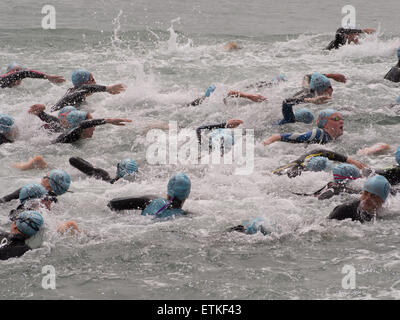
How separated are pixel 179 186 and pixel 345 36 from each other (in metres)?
10.5

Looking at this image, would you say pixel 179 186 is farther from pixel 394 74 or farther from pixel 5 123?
pixel 394 74

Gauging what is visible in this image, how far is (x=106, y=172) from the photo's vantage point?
10.3m

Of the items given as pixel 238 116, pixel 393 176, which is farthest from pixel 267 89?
pixel 393 176

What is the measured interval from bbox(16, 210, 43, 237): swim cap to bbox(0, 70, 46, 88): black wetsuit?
6.66m

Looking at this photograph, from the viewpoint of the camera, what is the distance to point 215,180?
9969mm

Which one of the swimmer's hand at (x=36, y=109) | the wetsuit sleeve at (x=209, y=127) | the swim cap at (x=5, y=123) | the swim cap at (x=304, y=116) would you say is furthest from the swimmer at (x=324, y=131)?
the swim cap at (x=5, y=123)

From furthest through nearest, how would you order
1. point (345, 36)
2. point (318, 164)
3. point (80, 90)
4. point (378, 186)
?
point (345, 36), point (80, 90), point (318, 164), point (378, 186)

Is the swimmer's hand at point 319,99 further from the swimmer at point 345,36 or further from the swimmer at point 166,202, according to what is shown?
the swimmer at point 345,36

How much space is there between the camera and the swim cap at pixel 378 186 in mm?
8008

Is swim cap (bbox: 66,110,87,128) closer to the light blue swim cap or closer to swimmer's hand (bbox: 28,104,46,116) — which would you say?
swimmer's hand (bbox: 28,104,46,116)

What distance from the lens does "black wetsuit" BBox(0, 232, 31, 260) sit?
24.8 ft

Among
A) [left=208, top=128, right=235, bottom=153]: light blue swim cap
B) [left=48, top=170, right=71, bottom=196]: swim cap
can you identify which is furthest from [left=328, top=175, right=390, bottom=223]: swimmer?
[left=48, top=170, right=71, bottom=196]: swim cap

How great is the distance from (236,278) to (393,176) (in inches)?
131

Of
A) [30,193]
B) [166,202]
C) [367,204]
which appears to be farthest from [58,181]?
[367,204]
